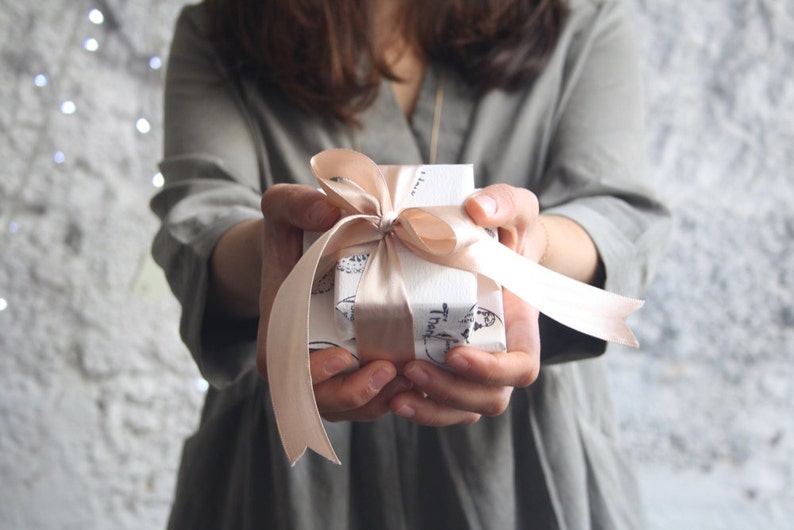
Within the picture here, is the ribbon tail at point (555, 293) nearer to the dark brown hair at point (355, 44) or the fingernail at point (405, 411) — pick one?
the fingernail at point (405, 411)

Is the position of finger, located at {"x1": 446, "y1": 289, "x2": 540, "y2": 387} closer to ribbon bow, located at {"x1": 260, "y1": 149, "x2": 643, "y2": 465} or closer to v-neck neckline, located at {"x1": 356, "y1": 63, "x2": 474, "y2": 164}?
ribbon bow, located at {"x1": 260, "y1": 149, "x2": 643, "y2": 465}

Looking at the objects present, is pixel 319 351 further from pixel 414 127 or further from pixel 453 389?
pixel 414 127

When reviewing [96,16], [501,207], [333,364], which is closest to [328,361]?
[333,364]

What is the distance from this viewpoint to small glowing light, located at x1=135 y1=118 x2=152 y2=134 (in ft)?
2.56

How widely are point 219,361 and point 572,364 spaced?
0.24 meters

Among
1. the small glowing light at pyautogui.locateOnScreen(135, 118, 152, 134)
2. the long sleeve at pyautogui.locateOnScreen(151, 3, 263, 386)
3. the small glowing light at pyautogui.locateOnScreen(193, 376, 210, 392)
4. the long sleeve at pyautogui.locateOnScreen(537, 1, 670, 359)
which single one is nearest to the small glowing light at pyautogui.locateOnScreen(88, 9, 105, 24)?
the small glowing light at pyautogui.locateOnScreen(135, 118, 152, 134)

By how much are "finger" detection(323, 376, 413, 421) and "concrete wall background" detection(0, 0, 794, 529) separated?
1.64 feet

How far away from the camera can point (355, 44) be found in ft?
1.63

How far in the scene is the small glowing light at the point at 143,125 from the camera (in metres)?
0.78

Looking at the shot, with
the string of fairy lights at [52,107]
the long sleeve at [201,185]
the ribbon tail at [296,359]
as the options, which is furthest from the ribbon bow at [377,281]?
the string of fairy lights at [52,107]

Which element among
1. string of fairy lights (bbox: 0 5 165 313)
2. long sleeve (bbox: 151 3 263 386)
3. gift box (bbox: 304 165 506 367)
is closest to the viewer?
gift box (bbox: 304 165 506 367)

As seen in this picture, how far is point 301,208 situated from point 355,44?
0.23 metres

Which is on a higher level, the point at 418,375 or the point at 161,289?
the point at 418,375

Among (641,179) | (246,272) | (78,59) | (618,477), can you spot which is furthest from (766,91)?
(78,59)
